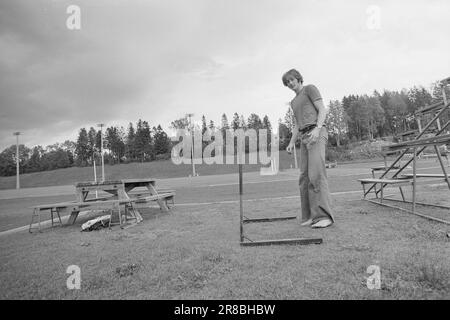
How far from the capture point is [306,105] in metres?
5.10

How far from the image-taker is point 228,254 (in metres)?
3.59

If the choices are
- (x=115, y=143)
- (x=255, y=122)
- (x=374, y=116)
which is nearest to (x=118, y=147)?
(x=115, y=143)

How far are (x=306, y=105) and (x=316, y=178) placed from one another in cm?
134

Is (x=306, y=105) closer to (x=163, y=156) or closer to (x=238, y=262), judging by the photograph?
(x=238, y=262)

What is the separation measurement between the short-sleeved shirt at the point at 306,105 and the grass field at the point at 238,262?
6.12 feet

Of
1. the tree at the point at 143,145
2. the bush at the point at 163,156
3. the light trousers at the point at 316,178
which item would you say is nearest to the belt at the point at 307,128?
the light trousers at the point at 316,178

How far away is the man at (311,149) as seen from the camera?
15.6ft

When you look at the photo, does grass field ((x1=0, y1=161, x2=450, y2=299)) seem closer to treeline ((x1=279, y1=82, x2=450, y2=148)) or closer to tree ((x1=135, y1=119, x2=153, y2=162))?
treeline ((x1=279, y1=82, x2=450, y2=148))

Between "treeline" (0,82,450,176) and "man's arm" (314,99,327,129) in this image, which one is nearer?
"man's arm" (314,99,327,129)

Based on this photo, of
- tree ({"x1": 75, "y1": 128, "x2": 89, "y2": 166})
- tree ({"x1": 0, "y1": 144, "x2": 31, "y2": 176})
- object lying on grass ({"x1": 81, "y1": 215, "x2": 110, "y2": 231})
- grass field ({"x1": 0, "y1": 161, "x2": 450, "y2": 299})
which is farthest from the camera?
tree ({"x1": 75, "y1": 128, "x2": 89, "y2": 166})

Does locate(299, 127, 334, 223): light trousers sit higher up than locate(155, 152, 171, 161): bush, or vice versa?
locate(155, 152, 171, 161): bush

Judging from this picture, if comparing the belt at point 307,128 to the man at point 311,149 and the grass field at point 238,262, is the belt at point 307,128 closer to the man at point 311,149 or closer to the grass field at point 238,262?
the man at point 311,149

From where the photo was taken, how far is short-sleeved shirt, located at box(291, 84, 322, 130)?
5008mm

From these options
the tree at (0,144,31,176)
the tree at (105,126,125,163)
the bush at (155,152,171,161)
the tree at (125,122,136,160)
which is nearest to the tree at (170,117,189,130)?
the bush at (155,152,171,161)
